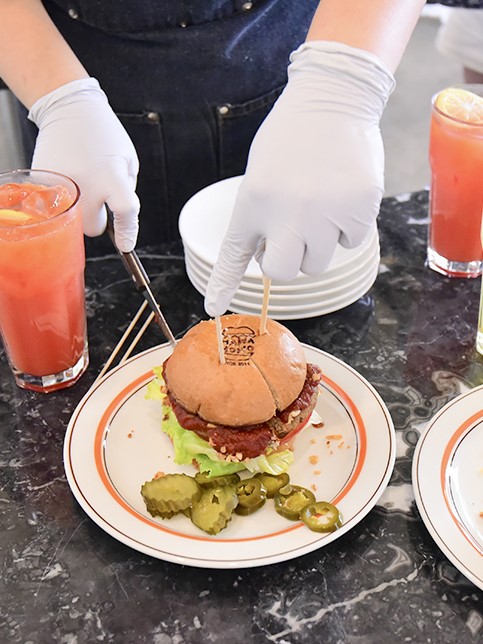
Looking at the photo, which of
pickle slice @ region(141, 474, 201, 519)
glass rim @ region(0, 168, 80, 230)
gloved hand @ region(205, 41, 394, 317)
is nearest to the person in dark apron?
gloved hand @ region(205, 41, 394, 317)

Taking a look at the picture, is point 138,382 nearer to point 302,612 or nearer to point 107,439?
point 107,439

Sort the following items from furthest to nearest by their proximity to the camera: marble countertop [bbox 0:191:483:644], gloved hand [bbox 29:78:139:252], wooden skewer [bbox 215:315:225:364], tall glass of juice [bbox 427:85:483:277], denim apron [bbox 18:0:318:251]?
denim apron [bbox 18:0:318:251], tall glass of juice [bbox 427:85:483:277], gloved hand [bbox 29:78:139:252], wooden skewer [bbox 215:315:225:364], marble countertop [bbox 0:191:483:644]

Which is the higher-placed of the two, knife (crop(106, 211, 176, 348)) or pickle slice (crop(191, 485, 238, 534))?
knife (crop(106, 211, 176, 348))

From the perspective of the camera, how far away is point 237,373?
1418 millimetres

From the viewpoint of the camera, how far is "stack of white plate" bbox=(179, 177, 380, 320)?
1799 mm

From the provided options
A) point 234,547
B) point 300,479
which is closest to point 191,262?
point 300,479

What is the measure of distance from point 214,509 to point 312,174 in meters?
0.59

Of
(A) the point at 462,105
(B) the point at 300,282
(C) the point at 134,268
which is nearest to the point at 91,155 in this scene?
(C) the point at 134,268

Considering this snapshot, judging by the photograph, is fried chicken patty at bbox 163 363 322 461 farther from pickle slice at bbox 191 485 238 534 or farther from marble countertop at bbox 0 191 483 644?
marble countertop at bbox 0 191 483 644

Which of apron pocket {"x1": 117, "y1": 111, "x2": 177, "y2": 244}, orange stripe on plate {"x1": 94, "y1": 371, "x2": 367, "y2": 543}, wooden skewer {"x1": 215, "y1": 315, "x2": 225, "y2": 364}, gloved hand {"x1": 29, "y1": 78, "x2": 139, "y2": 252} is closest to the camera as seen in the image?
orange stripe on plate {"x1": 94, "y1": 371, "x2": 367, "y2": 543}

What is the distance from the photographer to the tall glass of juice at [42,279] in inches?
58.7

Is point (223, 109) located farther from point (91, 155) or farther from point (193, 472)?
point (193, 472)

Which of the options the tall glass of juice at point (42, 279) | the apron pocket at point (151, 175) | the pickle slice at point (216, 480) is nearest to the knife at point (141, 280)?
the tall glass of juice at point (42, 279)

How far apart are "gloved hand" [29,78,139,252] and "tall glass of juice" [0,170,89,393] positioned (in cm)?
12
